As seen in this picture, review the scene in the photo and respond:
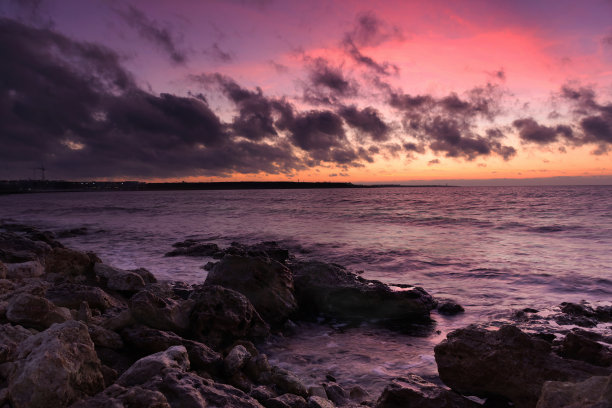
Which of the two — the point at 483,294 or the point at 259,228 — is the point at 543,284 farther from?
the point at 259,228

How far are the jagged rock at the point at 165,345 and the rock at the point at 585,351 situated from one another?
500 cm

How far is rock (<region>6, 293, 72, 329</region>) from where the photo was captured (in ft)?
17.1

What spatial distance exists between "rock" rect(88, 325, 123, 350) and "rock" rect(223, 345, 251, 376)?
1.62 metres

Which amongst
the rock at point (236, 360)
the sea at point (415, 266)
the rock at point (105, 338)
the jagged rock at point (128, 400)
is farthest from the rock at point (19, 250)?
the jagged rock at point (128, 400)

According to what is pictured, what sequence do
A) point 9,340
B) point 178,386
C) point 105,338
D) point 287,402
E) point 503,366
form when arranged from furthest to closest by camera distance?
point 105,338 < point 503,366 < point 287,402 < point 9,340 < point 178,386

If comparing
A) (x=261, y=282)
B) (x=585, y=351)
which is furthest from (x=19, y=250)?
(x=585, y=351)

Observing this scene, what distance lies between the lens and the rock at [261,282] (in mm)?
8727

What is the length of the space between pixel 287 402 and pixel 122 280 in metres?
6.98

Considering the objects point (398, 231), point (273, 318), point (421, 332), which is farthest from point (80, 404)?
point (398, 231)

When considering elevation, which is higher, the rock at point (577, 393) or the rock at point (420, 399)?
the rock at point (577, 393)

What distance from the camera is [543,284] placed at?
13414 mm

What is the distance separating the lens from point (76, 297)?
7.30 m

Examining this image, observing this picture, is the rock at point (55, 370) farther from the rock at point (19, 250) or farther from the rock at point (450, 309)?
the rock at point (19, 250)

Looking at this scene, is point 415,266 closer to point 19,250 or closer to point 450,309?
point 450,309
